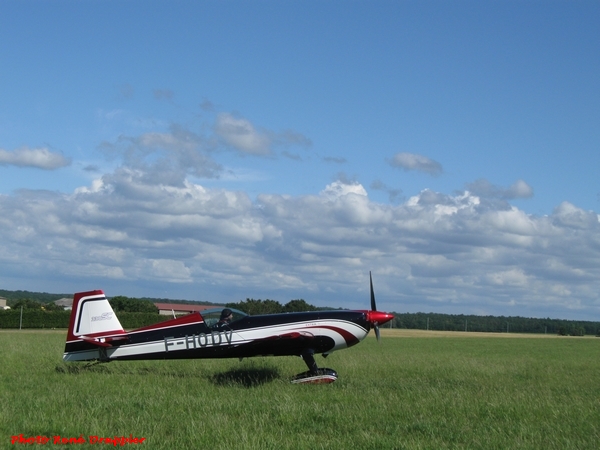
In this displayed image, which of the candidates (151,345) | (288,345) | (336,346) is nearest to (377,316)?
(336,346)

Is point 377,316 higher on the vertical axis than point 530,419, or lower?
→ higher

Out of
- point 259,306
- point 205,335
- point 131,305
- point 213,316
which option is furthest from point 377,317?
point 131,305

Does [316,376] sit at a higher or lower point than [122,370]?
higher

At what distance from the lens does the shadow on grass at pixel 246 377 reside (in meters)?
13.4

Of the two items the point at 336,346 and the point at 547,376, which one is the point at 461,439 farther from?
the point at 547,376

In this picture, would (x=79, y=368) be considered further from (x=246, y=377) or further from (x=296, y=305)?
(x=296, y=305)

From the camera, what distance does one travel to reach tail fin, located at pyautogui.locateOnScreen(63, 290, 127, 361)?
14477mm

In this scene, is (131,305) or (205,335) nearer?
(205,335)

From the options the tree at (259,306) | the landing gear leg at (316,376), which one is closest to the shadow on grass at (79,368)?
the landing gear leg at (316,376)

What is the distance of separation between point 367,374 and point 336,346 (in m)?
1.62

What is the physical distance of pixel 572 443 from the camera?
25.9 ft

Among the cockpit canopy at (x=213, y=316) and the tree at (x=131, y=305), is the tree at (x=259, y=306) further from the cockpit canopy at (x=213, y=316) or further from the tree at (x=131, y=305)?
the tree at (x=131, y=305)

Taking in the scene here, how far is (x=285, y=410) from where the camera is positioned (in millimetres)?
9469

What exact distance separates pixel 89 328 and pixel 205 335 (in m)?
2.72
